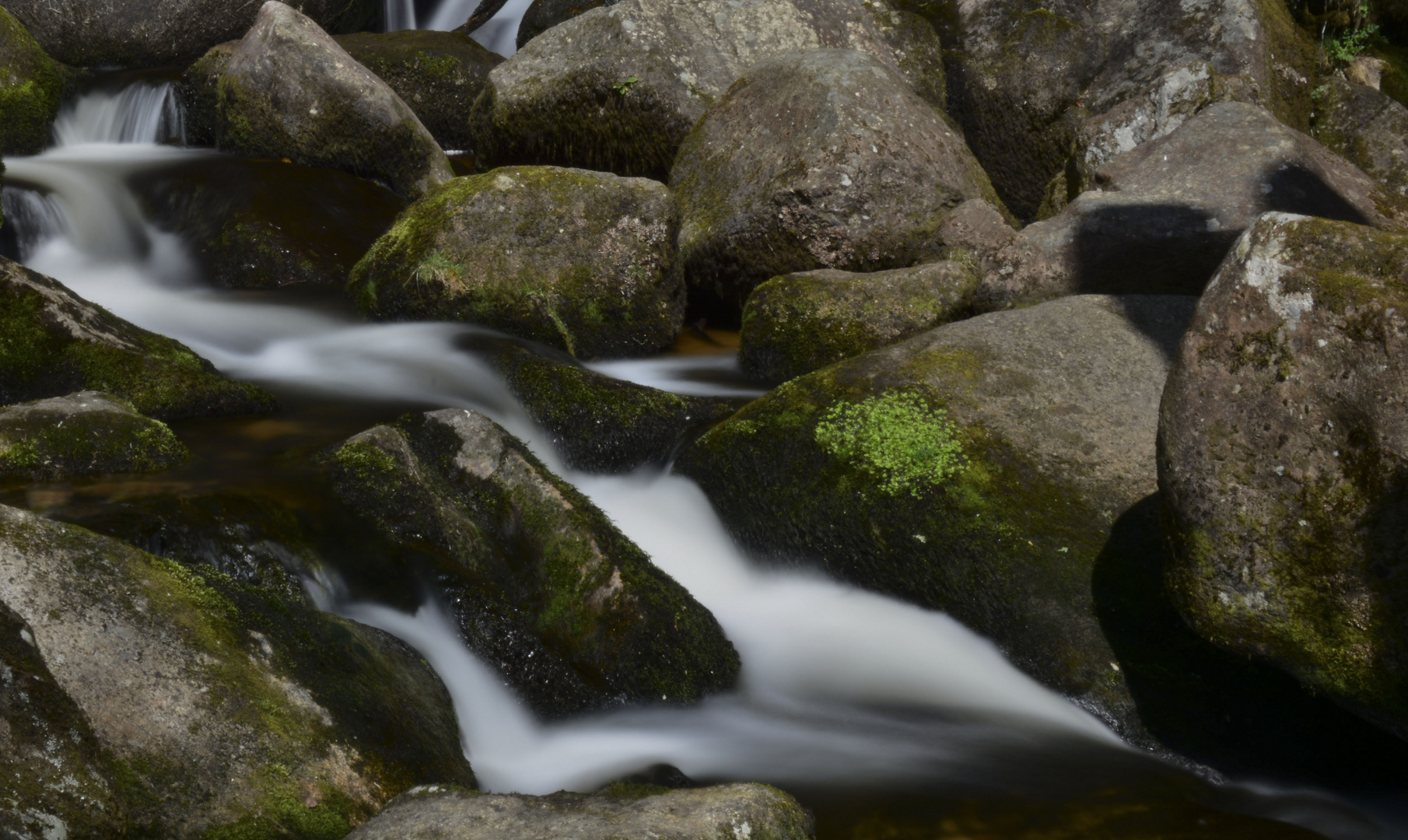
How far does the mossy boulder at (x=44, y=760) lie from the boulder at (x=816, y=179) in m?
6.19

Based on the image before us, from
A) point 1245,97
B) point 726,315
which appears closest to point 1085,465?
point 726,315

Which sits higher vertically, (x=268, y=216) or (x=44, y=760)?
(x=268, y=216)

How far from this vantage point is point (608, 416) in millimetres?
5816

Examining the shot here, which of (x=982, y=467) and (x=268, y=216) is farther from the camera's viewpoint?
(x=268, y=216)

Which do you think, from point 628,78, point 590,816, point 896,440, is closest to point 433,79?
point 628,78

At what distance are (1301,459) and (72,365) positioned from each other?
5.42 meters

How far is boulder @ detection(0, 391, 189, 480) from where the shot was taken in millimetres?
4320

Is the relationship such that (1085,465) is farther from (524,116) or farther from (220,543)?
(524,116)

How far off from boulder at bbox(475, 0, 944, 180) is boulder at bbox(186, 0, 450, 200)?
886 mm

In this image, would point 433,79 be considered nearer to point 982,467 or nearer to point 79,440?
point 79,440

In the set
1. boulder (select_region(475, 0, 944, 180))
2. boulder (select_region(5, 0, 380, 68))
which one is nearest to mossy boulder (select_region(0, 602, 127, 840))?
boulder (select_region(475, 0, 944, 180))

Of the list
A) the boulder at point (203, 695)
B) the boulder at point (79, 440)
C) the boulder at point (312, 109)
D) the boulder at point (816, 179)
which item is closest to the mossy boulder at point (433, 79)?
the boulder at point (312, 109)

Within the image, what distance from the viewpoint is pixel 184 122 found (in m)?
11.6

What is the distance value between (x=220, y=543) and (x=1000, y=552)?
3007 mm
